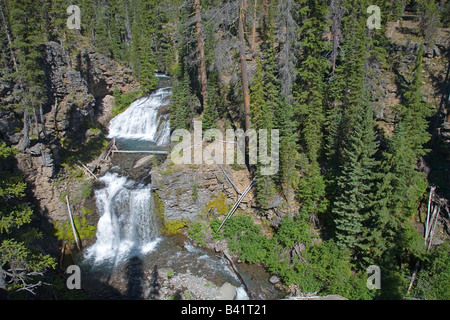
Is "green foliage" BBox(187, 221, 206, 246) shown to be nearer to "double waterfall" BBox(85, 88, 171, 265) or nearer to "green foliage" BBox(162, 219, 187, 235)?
"green foliage" BBox(162, 219, 187, 235)

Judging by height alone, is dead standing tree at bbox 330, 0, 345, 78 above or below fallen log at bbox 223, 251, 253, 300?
above

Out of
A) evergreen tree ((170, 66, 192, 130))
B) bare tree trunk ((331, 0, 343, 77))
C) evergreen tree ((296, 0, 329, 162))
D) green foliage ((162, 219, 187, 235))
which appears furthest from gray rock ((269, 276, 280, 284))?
bare tree trunk ((331, 0, 343, 77))

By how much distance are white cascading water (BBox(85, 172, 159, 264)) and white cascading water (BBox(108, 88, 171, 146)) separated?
9737mm

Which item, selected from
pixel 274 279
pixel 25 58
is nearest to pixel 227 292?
pixel 274 279

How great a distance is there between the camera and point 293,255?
2083 centimetres

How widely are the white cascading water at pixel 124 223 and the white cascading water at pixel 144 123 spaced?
9.74 meters

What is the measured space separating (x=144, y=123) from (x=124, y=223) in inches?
659

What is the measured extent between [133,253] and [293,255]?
499 inches

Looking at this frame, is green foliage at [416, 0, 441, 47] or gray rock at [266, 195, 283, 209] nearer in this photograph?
gray rock at [266, 195, 283, 209]

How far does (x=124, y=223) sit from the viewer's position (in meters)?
23.8

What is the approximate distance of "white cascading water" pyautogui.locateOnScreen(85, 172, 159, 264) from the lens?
891 inches

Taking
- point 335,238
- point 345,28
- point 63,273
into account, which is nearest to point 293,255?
point 335,238

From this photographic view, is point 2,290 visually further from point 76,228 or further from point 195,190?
point 195,190

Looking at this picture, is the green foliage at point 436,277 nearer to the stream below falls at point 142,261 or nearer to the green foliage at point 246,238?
the stream below falls at point 142,261
